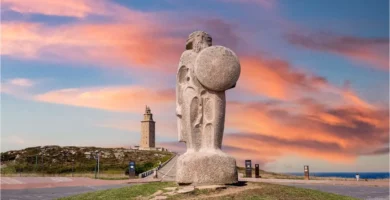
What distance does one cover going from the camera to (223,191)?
11664mm

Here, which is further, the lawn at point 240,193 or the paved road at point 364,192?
the paved road at point 364,192

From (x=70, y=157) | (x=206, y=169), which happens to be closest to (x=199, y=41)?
(x=206, y=169)

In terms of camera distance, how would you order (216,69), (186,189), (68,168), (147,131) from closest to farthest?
(186,189) → (216,69) → (68,168) → (147,131)

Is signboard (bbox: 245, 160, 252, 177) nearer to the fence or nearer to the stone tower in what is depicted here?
the fence

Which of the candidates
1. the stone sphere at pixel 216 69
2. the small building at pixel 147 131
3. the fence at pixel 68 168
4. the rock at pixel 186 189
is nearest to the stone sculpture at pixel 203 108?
the stone sphere at pixel 216 69

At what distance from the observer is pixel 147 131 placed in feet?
339

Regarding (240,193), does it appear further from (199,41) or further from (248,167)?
(248,167)

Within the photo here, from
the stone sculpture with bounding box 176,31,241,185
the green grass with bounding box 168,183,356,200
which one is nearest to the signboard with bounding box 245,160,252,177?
the stone sculpture with bounding box 176,31,241,185

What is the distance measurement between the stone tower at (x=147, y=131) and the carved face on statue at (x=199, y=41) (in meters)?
90.9

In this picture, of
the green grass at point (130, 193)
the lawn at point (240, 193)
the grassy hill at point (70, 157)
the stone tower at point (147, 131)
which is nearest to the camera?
the lawn at point (240, 193)

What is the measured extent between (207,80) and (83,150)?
67322 millimetres

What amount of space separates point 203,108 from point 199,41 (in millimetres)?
2131

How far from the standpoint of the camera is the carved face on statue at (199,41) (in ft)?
43.1

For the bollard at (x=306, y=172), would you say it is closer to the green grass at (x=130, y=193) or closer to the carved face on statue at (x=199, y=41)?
the green grass at (x=130, y=193)
